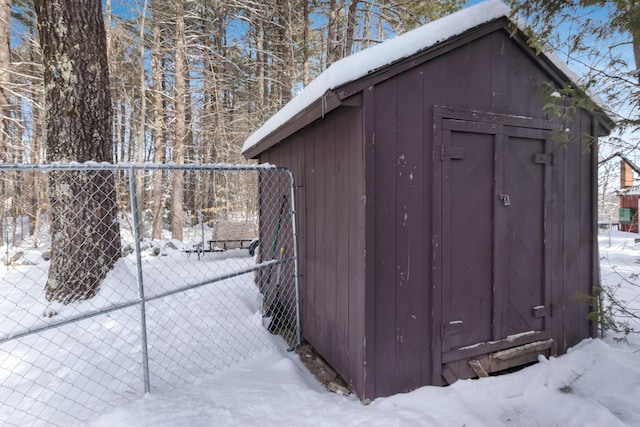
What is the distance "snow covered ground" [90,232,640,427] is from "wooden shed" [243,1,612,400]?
0.18 metres

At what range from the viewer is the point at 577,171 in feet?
10.4

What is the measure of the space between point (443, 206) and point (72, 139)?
13.1 ft

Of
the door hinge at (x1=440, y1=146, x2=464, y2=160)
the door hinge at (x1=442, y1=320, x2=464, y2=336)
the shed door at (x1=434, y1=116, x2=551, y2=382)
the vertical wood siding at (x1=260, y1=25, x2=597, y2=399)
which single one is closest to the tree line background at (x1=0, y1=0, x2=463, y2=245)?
the vertical wood siding at (x1=260, y1=25, x2=597, y2=399)

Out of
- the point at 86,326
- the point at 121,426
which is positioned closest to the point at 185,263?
the point at 86,326

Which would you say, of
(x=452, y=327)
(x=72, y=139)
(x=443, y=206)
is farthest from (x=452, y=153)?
(x=72, y=139)

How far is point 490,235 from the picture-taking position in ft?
8.71

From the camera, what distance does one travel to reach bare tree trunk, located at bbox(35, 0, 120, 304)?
11.2 ft

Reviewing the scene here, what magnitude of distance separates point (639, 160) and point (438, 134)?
2.15 m

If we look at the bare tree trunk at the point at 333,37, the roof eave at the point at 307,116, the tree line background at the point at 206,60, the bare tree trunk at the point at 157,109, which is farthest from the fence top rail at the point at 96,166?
the bare tree trunk at the point at 157,109

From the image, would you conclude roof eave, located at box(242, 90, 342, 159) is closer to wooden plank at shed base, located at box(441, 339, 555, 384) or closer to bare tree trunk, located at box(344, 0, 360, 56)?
wooden plank at shed base, located at box(441, 339, 555, 384)

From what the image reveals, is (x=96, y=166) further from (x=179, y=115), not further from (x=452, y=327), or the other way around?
(x=179, y=115)

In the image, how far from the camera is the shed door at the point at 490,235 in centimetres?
248

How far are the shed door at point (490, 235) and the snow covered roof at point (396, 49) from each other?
24.7 inches

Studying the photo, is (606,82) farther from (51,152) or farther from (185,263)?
(185,263)
